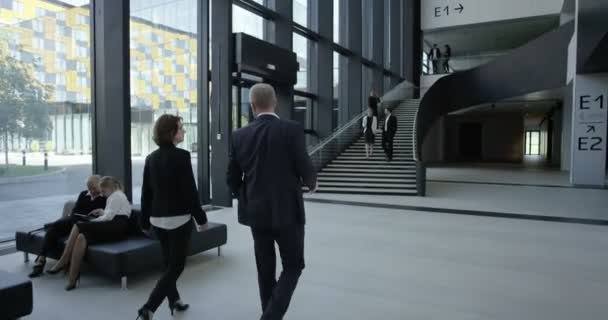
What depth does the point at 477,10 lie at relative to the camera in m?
20.2

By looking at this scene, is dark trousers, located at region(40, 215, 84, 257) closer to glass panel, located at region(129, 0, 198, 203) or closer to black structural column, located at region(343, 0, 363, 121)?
glass panel, located at region(129, 0, 198, 203)

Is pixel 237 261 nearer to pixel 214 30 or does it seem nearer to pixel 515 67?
pixel 214 30

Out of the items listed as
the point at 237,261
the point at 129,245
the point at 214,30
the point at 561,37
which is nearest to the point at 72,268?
the point at 129,245

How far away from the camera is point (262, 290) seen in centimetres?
265

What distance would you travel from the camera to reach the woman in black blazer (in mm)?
2738

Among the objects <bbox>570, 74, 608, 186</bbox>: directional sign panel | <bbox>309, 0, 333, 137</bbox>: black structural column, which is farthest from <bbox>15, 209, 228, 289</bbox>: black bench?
<bbox>570, 74, 608, 186</bbox>: directional sign panel

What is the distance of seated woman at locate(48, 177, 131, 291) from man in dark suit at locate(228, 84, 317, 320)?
2.19 metres

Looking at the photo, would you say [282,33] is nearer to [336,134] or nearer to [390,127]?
[336,134]

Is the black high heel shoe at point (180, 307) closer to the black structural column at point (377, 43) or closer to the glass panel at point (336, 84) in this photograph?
the glass panel at point (336, 84)

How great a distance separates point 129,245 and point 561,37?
46.6 feet

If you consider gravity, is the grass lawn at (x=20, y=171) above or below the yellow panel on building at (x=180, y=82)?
below

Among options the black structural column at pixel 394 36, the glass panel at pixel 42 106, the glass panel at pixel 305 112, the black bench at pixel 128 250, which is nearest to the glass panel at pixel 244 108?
the glass panel at pixel 305 112

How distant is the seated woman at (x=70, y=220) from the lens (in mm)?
4164

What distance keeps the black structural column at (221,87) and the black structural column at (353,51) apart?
304 inches
